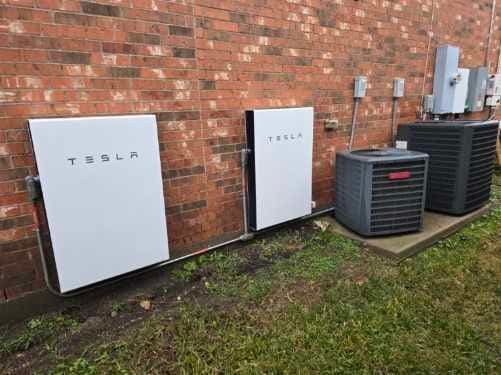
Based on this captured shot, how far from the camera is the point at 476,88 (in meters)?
5.26

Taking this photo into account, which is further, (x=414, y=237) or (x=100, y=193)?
(x=414, y=237)

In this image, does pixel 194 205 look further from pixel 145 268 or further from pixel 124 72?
pixel 124 72

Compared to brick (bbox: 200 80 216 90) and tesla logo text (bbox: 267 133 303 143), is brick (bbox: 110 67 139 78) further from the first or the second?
tesla logo text (bbox: 267 133 303 143)

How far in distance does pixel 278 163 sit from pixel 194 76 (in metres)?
1.00

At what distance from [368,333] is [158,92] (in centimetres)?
201

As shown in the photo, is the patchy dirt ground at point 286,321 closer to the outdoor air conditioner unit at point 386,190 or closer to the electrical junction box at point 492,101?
the outdoor air conditioner unit at point 386,190

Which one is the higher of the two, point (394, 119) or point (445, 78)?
point (445, 78)

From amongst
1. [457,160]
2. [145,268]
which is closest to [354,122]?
[457,160]

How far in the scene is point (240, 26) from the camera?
2.62 m

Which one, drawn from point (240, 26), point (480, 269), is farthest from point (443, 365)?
point (240, 26)

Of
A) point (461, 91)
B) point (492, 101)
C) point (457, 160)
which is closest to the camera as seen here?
point (457, 160)

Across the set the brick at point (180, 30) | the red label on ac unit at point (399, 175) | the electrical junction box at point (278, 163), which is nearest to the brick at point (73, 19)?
the brick at point (180, 30)

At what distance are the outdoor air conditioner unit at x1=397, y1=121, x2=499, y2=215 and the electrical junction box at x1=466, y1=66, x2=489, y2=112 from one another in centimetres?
218

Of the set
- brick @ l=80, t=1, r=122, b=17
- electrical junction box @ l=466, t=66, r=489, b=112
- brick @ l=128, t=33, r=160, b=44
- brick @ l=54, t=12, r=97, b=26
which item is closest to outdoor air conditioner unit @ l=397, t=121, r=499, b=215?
electrical junction box @ l=466, t=66, r=489, b=112
